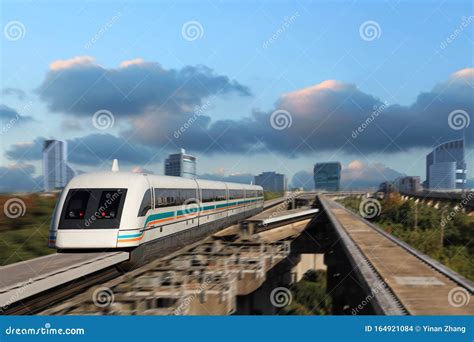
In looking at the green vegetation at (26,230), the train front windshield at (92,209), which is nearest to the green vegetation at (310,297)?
the green vegetation at (26,230)

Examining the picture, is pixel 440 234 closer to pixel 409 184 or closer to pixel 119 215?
pixel 119 215

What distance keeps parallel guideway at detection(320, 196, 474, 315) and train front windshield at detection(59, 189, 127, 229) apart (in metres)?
7.47

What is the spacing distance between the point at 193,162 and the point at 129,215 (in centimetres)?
1739

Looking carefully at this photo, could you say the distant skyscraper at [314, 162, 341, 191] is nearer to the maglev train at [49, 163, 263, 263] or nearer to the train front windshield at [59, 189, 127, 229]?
the maglev train at [49, 163, 263, 263]

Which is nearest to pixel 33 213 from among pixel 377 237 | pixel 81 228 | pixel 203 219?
pixel 203 219

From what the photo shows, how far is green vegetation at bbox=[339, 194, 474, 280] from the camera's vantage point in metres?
22.7

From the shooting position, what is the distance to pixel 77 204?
13.3 metres

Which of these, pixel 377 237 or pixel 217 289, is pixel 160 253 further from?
pixel 377 237

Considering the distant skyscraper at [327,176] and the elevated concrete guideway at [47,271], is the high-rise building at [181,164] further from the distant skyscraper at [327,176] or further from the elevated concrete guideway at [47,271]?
the distant skyscraper at [327,176]

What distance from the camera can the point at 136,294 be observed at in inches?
468

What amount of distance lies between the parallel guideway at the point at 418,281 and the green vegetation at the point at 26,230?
11.6m

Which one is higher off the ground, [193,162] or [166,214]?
[193,162]

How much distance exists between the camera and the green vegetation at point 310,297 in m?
31.7

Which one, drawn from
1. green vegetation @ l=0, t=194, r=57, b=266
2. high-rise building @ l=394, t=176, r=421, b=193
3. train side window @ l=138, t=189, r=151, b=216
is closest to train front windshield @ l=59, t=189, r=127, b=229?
train side window @ l=138, t=189, r=151, b=216
